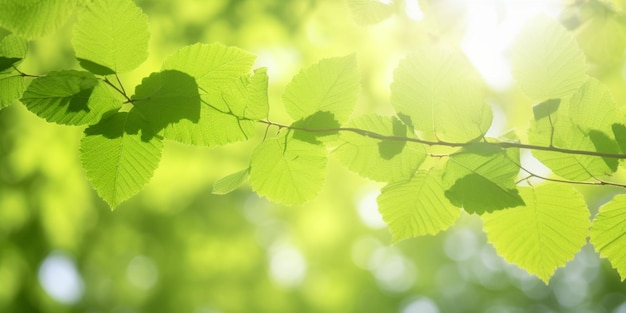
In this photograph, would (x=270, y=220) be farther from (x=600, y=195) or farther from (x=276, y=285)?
(x=600, y=195)

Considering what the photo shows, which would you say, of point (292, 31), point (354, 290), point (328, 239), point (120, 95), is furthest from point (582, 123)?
point (354, 290)

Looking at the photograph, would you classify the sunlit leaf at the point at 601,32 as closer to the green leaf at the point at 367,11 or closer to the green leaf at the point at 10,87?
the green leaf at the point at 367,11

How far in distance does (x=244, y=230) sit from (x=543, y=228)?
16.2 ft

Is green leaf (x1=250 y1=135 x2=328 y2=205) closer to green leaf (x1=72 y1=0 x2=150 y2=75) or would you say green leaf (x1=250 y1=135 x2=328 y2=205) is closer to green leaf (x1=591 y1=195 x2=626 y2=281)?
green leaf (x1=72 y1=0 x2=150 y2=75)

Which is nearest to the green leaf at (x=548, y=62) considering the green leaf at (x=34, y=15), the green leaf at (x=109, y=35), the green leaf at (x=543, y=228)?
the green leaf at (x=543, y=228)

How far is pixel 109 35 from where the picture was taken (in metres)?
0.51

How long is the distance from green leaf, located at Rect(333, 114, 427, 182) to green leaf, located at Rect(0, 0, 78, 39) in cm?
33

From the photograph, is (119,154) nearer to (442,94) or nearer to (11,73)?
(11,73)

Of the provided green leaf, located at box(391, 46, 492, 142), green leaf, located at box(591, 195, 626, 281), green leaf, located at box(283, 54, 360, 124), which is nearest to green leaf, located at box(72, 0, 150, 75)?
green leaf, located at box(283, 54, 360, 124)

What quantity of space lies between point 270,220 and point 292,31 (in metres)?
2.54

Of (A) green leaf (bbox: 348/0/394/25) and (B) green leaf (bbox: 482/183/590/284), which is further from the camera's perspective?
(A) green leaf (bbox: 348/0/394/25)

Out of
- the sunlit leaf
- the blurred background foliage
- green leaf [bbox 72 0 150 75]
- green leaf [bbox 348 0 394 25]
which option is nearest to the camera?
green leaf [bbox 72 0 150 75]

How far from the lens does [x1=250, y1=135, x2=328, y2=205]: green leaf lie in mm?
566

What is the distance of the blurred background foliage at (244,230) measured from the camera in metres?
3.57
